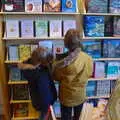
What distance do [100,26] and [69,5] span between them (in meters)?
0.47

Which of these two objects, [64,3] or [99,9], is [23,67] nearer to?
[64,3]

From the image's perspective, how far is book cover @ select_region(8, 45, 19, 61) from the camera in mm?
3096

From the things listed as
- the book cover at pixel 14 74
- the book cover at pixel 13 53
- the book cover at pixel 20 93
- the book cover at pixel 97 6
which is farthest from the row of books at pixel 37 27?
the book cover at pixel 20 93

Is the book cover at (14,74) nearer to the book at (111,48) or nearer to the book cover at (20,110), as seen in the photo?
the book cover at (20,110)

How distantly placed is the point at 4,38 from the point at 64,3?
836 millimetres

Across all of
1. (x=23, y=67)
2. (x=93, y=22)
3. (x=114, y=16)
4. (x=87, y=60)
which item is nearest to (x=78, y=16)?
(x=93, y=22)

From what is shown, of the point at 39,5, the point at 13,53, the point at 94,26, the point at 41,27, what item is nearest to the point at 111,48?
the point at 94,26

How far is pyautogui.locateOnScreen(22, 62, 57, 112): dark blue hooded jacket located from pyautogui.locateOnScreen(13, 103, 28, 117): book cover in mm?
870

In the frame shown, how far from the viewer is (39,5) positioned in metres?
3.00

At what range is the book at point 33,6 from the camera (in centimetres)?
298

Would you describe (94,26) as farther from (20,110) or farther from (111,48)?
(20,110)

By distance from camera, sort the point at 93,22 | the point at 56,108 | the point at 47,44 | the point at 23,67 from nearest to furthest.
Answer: the point at 23,67 < the point at 47,44 < the point at 93,22 < the point at 56,108

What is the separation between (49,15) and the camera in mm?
3213

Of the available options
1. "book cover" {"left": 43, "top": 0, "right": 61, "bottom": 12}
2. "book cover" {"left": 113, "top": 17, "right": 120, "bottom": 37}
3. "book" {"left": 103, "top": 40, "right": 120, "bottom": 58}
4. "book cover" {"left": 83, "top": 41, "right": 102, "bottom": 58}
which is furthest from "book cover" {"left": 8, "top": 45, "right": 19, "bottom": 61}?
"book cover" {"left": 113, "top": 17, "right": 120, "bottom": 37}
